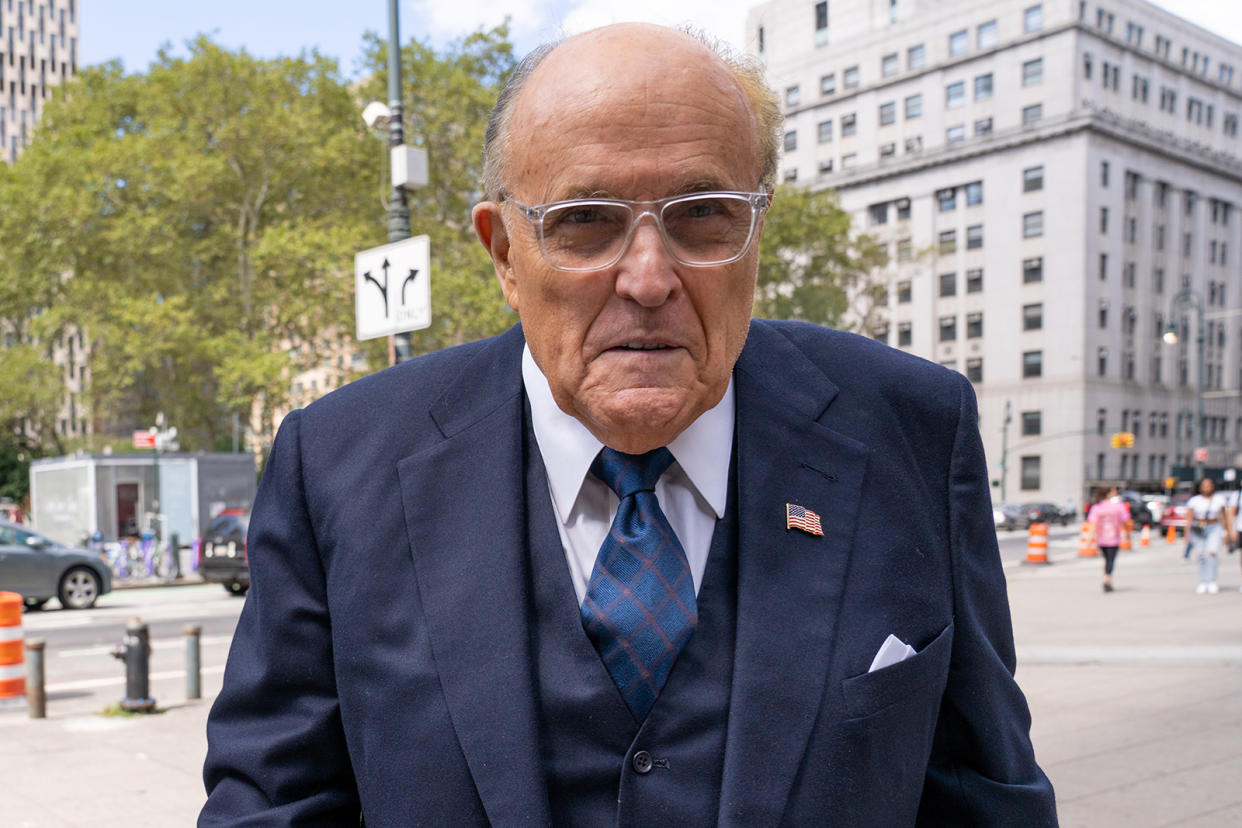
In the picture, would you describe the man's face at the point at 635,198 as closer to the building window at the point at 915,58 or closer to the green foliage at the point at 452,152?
the green foliage at the point at 452,152

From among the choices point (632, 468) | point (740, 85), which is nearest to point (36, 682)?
point (632, 468)

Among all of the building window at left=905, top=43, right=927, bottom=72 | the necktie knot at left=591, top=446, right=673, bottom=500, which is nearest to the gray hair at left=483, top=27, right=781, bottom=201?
the necktie knot at left=591, top=446, right=673, bottom=500

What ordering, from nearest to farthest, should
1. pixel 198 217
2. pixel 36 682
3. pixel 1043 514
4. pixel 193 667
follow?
1. pixel 36 682
2. pixel 193 667
3. pixel 198 217
4. pixel 1043 514

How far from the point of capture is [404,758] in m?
1.50

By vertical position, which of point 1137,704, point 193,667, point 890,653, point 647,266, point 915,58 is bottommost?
point 193,667

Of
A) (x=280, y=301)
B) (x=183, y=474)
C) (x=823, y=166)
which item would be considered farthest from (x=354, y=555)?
(x=823, y=166)

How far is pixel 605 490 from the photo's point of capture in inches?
65.7

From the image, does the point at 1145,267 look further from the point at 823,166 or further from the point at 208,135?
the point at 208,135

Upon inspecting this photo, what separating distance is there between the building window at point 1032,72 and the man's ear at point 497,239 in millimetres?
67344

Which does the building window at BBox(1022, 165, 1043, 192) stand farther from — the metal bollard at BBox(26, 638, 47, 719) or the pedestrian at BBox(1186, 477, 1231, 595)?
the metal bollard at BBox(26, 638, 47, 719)

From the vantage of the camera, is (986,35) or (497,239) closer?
(497,239)

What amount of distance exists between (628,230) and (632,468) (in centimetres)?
35

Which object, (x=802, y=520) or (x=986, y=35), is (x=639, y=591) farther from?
(x=986, y=35)

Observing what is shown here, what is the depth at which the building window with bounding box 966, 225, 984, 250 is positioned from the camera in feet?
213
